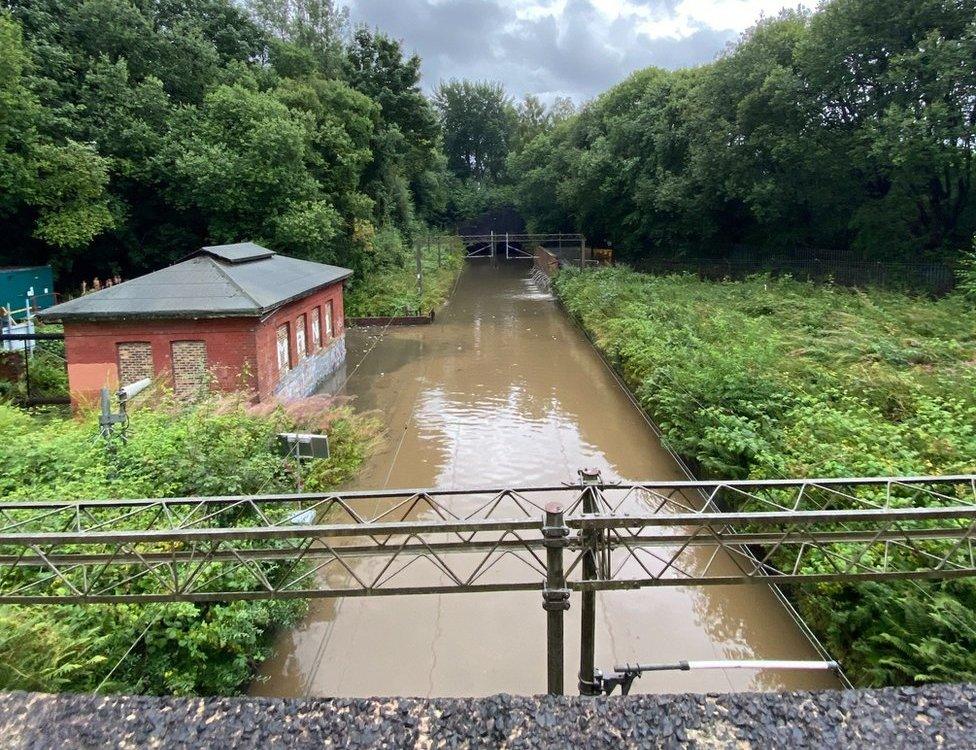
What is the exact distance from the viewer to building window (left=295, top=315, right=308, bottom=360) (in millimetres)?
15688

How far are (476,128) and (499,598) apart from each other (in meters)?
69.6

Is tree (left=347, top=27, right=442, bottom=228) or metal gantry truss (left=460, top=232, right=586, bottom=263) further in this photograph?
metal gantry truss (left=460, top=232, right=586, bottom=263)

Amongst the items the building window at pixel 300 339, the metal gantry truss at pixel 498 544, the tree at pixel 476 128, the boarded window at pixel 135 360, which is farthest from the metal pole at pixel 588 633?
the tree at pixel 476 128

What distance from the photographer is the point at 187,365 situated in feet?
41.9

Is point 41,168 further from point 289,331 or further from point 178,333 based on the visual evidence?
point 178,333

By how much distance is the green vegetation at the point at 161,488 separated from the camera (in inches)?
222

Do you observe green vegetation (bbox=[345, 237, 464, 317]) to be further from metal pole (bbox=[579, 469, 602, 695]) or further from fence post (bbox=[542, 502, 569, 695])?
fence post (bbox=[542, 502, 569, 695])

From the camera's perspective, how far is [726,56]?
28172 mm

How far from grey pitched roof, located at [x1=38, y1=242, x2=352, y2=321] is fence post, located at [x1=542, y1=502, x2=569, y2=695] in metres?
8.88

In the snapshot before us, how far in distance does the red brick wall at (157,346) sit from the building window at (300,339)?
9.49 ft

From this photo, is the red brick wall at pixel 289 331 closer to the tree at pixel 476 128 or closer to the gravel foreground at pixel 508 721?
the gravel foreground at pixel 508 721

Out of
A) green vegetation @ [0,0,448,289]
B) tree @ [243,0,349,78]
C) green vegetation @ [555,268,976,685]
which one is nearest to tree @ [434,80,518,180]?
tree @ [243,0,349,78]

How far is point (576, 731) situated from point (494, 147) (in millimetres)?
73137

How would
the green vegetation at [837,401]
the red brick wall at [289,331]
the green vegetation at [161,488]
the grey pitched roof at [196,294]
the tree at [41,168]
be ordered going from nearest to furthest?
the green vegetation at [161,488], the green vegetation at [837,401], the grey pitched roof at [196,294], the red brick wall at [289,331], the tree at [41,168]
